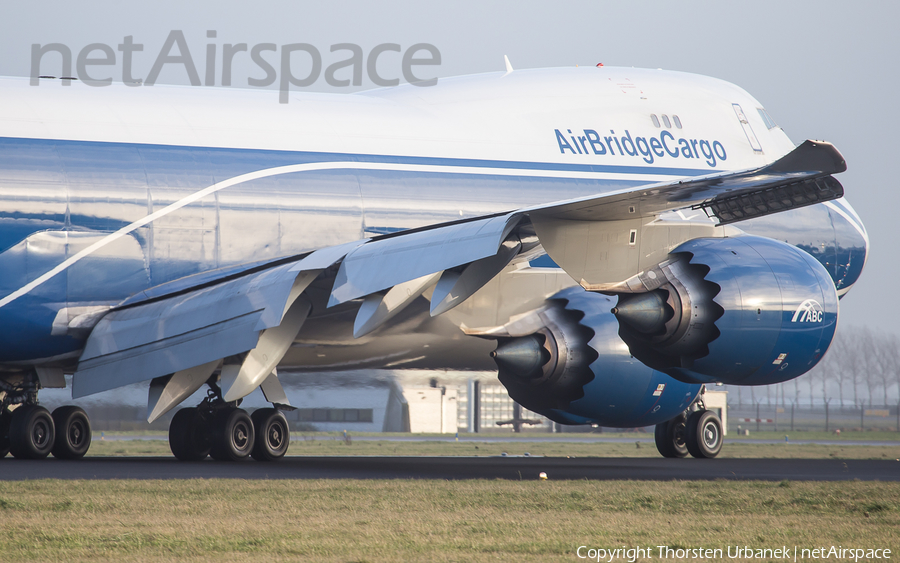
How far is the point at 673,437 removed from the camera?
63.2ft

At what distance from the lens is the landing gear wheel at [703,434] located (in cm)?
1902

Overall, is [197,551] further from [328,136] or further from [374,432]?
[374,432]

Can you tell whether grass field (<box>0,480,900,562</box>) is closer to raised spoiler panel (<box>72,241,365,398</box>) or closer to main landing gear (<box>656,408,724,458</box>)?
raised spoiler panel (<box>72,241,365,398</box>)

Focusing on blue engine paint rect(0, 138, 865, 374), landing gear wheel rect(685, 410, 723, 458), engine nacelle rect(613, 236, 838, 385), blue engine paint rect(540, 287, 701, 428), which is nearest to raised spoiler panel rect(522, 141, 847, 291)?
engine nacelle rect(613, 236, 838, 385)

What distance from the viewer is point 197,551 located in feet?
23.2

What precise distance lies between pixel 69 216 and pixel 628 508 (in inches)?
367

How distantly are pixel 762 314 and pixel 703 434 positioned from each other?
7.63 metres

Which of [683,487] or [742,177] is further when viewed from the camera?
[683,487]

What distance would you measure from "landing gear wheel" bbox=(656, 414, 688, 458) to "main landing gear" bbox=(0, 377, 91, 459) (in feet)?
32.5

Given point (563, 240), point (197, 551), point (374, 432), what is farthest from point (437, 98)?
point (374, 432)

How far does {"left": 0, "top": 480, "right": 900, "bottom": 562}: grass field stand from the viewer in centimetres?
720

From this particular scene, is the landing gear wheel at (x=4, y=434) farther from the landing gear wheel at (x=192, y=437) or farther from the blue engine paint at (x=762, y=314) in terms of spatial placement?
the blue engine paint at (x=762, y=314)

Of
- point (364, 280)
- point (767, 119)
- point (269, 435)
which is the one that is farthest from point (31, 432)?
point (767, 119)

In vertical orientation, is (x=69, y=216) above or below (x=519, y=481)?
above
